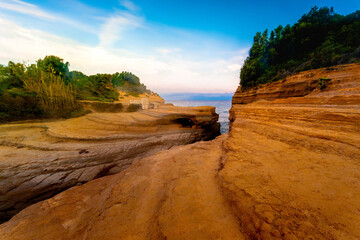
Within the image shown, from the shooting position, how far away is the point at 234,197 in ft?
5.08

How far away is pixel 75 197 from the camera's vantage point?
7.64ft

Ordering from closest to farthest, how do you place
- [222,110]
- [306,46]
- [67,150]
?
[67,150], [306,46], [222,110]

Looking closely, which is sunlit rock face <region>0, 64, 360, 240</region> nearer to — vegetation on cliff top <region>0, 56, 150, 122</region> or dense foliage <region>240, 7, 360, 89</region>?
vegetation on cliff top <region>0, 56, 150, 122</region>

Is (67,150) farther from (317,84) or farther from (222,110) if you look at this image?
(222,110)

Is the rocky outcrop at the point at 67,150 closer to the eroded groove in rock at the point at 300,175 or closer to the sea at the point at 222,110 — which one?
the eroded groove in rock at the point at 300,175

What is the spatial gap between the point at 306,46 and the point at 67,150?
79.4ft

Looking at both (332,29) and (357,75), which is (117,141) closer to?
(357,75)

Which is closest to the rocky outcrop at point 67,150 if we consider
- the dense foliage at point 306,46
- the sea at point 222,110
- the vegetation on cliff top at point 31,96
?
the vegetation on cliff top at point 31,96

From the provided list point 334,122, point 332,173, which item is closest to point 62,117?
point 332,173

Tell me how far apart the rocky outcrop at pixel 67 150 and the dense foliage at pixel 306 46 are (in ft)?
39.0

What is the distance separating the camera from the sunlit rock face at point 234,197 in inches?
46.2

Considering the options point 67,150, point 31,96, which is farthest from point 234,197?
point 31,96

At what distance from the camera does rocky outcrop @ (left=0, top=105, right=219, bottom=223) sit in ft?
9.00

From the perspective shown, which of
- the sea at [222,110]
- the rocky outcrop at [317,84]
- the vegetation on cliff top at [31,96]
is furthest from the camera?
the sea at [222,110]
